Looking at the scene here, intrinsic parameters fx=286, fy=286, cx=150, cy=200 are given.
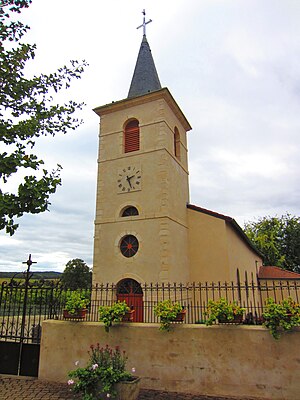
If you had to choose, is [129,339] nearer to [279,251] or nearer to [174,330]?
[174,330]

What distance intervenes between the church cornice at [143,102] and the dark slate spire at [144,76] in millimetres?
1124

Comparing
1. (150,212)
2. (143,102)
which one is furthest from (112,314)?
(143,102)

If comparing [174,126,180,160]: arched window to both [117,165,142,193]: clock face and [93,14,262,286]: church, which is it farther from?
[117,165,142,193]: clock face

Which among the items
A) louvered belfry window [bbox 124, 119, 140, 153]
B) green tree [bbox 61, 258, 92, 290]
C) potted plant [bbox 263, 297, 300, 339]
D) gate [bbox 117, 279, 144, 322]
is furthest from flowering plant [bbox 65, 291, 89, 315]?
green tree [bbox 61, 258, 92, 290]

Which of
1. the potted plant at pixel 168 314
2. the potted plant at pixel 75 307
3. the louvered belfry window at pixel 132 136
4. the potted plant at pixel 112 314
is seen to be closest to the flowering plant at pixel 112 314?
the potted plant at pixel 112 314

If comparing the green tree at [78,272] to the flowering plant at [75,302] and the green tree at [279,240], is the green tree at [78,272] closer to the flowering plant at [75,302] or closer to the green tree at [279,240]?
the green tree at [279,240]

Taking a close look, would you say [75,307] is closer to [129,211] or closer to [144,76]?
[129,211]

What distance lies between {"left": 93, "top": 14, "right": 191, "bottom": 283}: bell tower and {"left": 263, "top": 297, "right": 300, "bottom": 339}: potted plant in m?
6.13

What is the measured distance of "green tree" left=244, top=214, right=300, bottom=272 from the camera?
108 ft

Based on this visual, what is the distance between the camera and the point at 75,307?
7230 mm


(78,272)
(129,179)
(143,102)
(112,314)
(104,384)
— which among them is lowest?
(104,384)

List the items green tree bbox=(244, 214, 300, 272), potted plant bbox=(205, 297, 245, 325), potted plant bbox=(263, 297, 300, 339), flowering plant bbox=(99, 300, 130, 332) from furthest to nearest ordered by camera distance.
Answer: green tree bbox=(244, 214, 300, 272) → flowering plant bbox=(99, 300, 130, 332) → potted plant bbox=(205, 297, 245, 325) → potted plant bbox=(263, 297, 300, 339)

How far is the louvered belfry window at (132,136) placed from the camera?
48.2 feet

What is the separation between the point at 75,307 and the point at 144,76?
1392cm
